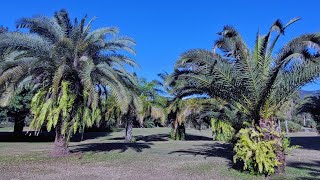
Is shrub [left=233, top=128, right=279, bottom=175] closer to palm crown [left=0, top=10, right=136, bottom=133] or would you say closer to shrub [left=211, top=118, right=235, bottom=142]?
palm crown [left=0, top=10, right=136, bottom=133]

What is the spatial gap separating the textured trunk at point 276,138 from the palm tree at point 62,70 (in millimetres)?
5712

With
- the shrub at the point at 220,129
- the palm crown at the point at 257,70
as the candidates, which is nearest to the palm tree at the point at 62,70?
the palm crown at the point at 257,70

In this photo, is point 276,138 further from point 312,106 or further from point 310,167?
point 312,106

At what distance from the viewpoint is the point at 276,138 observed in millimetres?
11633

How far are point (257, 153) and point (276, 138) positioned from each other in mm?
1042

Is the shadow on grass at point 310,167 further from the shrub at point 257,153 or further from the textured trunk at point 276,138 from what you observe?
the shrub at point 257,153

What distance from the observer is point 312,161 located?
49.5 feet

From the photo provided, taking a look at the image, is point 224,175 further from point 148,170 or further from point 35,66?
point 35,66

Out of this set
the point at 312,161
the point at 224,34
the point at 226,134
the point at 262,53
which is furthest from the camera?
the point at 226,134

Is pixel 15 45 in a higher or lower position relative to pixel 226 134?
higher

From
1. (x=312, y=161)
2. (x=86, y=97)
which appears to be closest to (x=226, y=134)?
(x=312, y=161)

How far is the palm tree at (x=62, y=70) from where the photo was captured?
49.8ft

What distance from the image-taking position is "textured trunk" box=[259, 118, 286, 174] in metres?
11.5

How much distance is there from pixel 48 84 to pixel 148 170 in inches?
283
